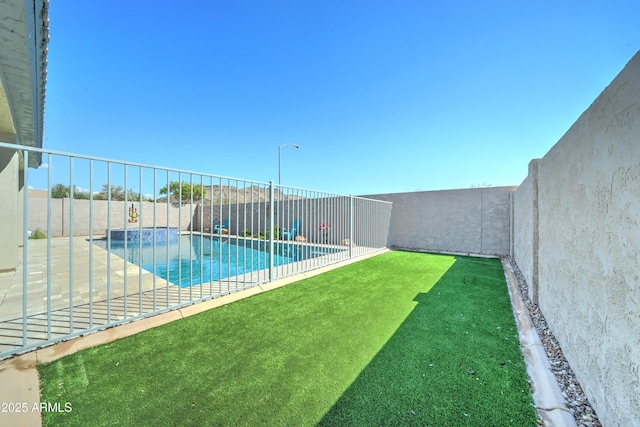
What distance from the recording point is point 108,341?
8.18ft

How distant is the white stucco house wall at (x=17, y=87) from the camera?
2.24 metres

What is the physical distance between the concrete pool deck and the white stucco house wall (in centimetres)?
135

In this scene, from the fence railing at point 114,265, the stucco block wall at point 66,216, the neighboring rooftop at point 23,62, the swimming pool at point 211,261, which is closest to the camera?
the neighboring rooftop at point 23,62

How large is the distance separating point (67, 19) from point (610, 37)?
27.1 feet

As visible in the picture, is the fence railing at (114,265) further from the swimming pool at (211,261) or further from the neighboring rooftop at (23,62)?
the neighboring rooftop at (23,62)

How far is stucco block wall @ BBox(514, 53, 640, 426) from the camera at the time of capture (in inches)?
50.1

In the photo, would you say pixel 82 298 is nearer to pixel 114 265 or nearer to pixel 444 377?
pixel 114 265

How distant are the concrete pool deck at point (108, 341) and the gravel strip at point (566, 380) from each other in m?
0.05

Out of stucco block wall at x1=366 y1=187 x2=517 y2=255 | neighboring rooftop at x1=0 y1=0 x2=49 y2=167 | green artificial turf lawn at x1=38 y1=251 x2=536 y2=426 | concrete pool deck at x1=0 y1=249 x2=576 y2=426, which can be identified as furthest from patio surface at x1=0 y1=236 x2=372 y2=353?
stucco block wall at x1=366 y1=187 x2=517 y2=255

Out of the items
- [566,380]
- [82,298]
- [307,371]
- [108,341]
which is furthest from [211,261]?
[566,380]

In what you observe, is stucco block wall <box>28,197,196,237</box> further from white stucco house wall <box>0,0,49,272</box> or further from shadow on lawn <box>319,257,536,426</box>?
shadow on lawn <box>319,257,536,426</box>

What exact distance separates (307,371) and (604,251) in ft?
7.37

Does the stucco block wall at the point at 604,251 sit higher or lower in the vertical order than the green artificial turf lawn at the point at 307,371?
higher

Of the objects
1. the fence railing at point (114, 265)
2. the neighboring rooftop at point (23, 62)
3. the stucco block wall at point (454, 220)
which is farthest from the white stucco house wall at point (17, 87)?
the stucco block wall at point (454, 220)
